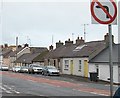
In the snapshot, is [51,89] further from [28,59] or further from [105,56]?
[28,59]

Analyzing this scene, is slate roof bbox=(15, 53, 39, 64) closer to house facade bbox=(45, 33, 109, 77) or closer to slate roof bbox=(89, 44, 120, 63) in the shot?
→ house facade bbox=(45, 33, 109, 77)

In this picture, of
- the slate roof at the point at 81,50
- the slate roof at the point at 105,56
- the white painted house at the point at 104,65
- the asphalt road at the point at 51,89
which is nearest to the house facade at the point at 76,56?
the slate roof at the point at 81,50

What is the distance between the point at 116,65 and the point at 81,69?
11.1 m

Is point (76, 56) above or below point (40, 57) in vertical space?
below

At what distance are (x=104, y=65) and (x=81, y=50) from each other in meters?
11.9

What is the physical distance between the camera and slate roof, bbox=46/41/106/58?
47.2 meters

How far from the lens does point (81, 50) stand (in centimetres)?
5253

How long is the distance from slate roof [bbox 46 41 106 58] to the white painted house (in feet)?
4.39

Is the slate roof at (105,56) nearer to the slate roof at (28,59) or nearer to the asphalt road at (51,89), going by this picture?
the asphalt road at (51,89)

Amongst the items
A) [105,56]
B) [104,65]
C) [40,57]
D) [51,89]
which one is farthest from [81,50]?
[51,89]

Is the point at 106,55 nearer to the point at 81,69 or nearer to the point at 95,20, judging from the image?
the point at 81,69

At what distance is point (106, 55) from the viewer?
4378 centimetres

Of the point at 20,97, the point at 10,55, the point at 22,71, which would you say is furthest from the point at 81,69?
the point at 10,55

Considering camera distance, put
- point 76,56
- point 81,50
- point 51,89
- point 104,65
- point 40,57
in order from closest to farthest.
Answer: point 51,89, point 104,65, point 76,56, point 81,50, point 40,57
